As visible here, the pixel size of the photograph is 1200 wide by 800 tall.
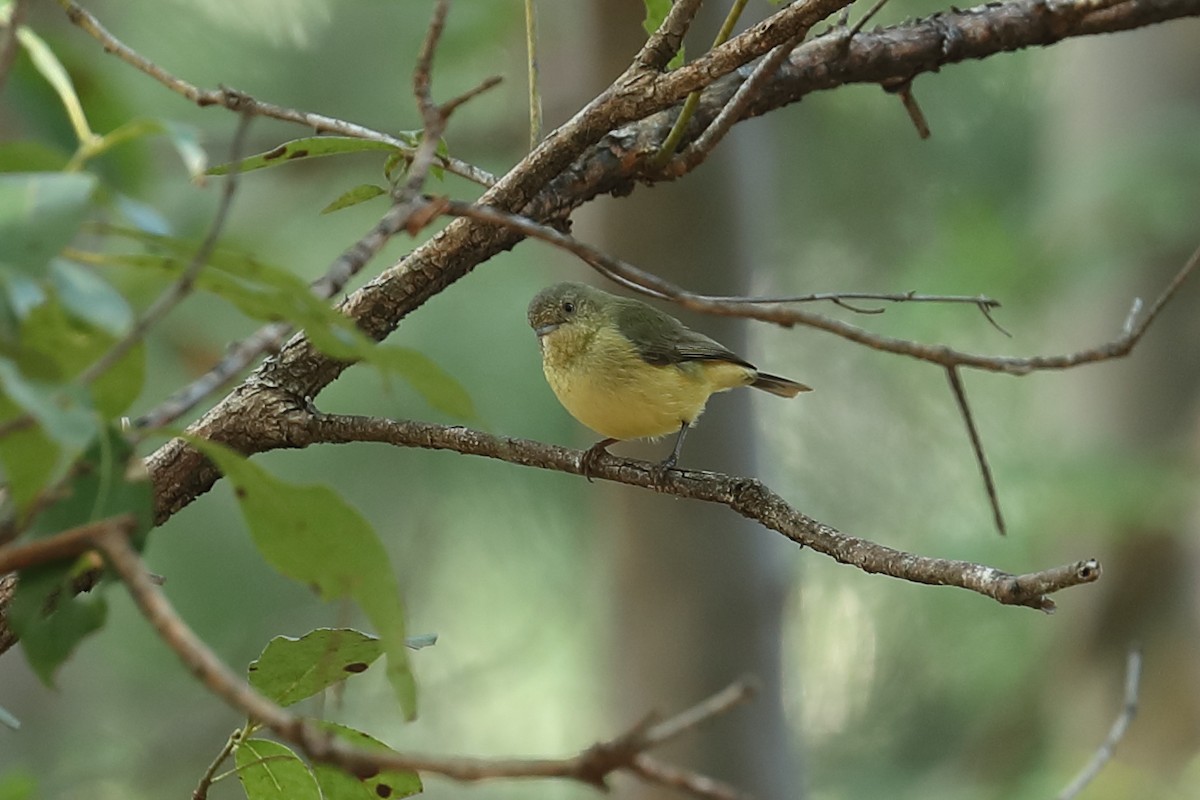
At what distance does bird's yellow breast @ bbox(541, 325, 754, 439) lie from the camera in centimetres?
247

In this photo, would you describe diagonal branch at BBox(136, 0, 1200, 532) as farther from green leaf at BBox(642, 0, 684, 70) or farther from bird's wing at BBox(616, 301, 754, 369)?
bird's wing at BBox(616, 301, 754, 369)

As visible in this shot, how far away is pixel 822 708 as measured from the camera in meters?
6.34

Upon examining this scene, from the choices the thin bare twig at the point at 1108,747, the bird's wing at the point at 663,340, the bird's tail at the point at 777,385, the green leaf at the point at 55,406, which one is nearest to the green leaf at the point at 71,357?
the green leaf at the point at 55,406

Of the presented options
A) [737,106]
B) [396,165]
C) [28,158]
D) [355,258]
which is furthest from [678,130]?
[28,158]

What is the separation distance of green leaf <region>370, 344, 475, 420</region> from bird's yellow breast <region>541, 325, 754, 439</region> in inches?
64.6

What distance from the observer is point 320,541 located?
2.83 ft

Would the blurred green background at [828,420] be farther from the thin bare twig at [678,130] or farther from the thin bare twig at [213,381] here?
the thin bare twig at [213,381]

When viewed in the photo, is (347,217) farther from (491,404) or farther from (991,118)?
(991,118)

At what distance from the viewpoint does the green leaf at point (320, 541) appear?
2.79ft

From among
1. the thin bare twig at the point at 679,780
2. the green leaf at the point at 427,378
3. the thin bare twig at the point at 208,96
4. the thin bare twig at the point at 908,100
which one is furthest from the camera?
the thin bare twig at the point at 908,100

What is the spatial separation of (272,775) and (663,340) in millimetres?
1623

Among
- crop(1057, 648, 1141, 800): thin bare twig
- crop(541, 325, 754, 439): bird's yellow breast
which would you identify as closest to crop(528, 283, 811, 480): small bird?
crop(541, 325, 754, 439): bird's yellow breast

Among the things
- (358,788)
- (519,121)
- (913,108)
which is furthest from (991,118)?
(358,788)

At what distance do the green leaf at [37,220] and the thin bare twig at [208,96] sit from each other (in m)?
0.52
